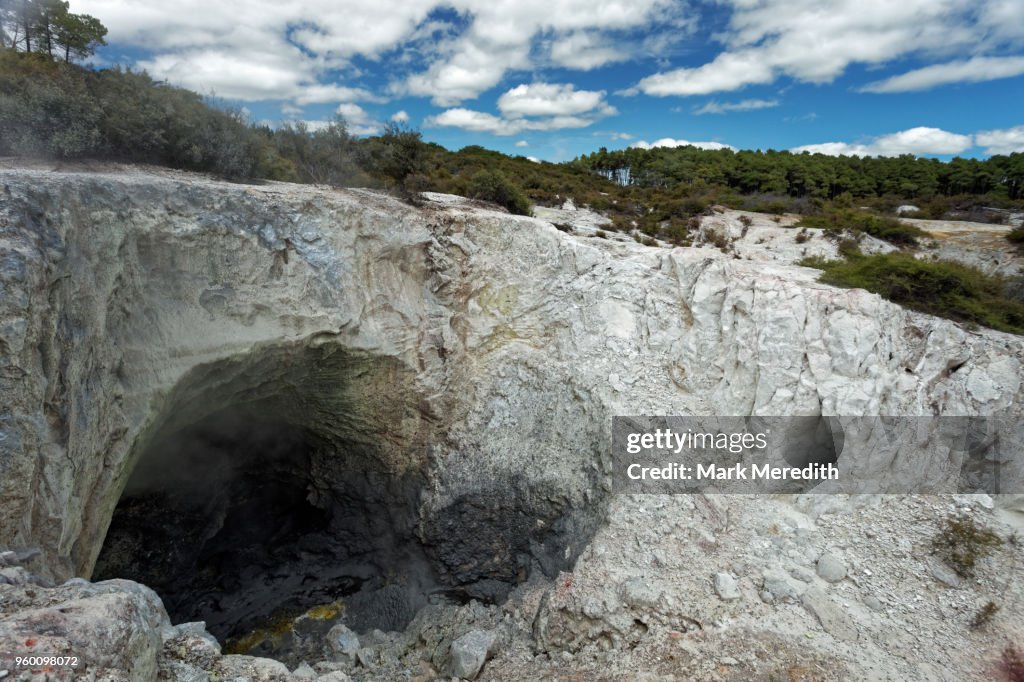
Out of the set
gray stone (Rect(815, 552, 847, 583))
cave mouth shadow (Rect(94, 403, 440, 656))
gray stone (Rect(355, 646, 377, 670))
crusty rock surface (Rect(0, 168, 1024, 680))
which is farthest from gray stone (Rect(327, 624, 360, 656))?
gray stone (Rect(815, 552, 847, 583))

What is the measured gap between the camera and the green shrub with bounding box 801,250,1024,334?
8.92 metres

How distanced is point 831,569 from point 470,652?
5605mm

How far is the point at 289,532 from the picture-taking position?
11.1 metres

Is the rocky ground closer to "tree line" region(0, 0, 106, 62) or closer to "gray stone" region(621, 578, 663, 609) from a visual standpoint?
"gray stone" region(621, 578, 663, 609)

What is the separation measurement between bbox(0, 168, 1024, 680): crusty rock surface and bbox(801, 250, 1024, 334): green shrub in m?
0.63

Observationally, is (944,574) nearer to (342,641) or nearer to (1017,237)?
(342,641)

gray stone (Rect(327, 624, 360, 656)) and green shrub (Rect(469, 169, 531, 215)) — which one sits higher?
green shrub (Rect(469, 169, 531, 215))

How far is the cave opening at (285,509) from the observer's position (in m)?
9.23

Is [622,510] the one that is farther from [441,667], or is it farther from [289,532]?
[289,532]

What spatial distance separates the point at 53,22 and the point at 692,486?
14.7 meters

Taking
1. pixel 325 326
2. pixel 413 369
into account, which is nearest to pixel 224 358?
pixel 325 326

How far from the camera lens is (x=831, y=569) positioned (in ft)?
24.9

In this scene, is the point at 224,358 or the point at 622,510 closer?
the point at 224,358

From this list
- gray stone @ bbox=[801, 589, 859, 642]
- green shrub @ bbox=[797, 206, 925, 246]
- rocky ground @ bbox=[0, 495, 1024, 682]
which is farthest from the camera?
green shrub @ bbox=[797, 206, 925, 246]
